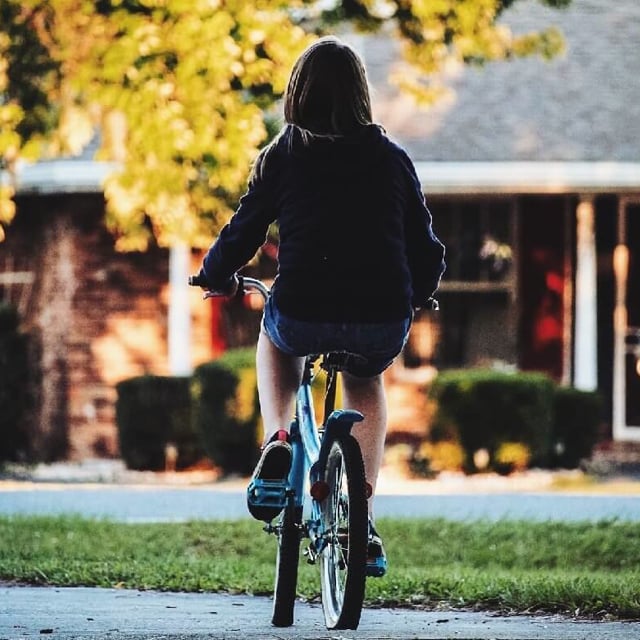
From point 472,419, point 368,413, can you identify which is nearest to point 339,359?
point 368,413

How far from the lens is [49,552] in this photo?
29.2 ft

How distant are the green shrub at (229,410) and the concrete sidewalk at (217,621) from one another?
6.94m

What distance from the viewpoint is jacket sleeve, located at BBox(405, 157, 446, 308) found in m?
5.69

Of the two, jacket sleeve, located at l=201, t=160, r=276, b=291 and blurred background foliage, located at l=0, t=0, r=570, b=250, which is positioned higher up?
blurred background foliage, located at l=0, t=0, r=570, b=250

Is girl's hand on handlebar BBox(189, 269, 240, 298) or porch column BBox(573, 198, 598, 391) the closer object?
girl's hand on handlebar BBox(189, 269, 240, 298)

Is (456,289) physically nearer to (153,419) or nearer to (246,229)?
(153,419)

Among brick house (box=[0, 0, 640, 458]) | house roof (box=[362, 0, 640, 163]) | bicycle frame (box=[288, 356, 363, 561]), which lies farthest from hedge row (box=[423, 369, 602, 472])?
bicycle frame (box=[288, 356, 363, 561])

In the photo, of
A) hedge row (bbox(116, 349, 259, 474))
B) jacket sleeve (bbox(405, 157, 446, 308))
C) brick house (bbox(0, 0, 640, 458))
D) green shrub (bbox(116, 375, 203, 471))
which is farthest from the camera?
brick house (bbox(0, 0, 640, 458))

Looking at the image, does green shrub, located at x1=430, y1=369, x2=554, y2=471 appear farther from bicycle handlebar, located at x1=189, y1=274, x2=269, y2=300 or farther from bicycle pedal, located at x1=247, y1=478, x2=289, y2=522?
bicycle pedal, located at x1=247, y1=478, x2=289, y2=522

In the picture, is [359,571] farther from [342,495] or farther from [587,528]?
[587,528]

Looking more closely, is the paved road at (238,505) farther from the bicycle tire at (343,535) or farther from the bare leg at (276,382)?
the bicycle tire at (343,535)

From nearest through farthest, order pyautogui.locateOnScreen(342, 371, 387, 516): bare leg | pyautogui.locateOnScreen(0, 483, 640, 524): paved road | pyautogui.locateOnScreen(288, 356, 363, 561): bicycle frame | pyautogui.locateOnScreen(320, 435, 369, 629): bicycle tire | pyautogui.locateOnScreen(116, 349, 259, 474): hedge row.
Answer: pyautogui.locateOnScreen(320, 435, 369, 629): bicycle tire < pyautogui.locateOnScreen(288, 356, 363, 561): bicycle frame < pyautogui.locateOnScreen(342, 371, 387, 516): bare leg < pyautogui.locateOnScreen(0, 483, 640, 524): paved road < pyautogui.locateOnScreen(116, 349, 259, 474): hedge row

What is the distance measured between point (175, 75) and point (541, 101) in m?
6.94

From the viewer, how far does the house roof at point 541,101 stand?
54.7 feet
